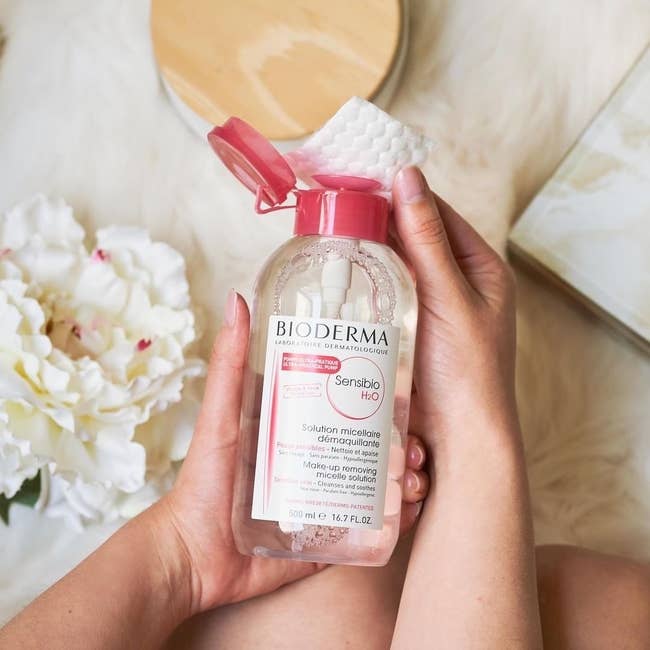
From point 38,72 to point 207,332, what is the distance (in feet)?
1.14

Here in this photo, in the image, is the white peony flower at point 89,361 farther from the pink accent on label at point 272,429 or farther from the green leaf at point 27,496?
the pink accent on label at point 272,429

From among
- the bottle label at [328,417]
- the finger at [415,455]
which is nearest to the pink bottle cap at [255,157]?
the bottle label at [328,417]

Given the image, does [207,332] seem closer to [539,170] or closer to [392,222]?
[392,222]

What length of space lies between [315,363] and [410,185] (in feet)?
0.51

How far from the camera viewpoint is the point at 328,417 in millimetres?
632

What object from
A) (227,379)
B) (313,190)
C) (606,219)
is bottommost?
(227,379)

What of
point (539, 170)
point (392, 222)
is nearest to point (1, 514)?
point (392, 222)

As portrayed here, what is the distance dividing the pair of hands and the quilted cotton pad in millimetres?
60

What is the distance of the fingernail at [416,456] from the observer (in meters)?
0.75

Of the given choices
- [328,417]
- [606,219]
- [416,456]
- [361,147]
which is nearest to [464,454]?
[416,456]

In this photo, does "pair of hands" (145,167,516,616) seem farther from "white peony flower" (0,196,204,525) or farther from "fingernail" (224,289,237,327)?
"white peony flower" (0,196,204,525)

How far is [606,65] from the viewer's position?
1028mm

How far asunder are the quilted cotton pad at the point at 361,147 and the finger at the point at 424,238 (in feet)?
0.07

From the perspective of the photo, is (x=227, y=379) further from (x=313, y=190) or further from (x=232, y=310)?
(x=313, y=190)
